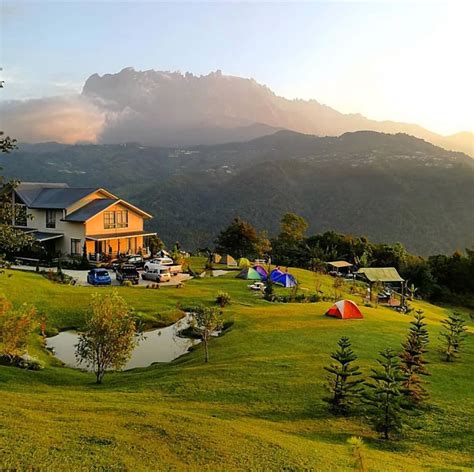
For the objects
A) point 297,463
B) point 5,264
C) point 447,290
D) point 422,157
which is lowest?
point 447,290

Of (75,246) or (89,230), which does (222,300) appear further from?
(75,246)

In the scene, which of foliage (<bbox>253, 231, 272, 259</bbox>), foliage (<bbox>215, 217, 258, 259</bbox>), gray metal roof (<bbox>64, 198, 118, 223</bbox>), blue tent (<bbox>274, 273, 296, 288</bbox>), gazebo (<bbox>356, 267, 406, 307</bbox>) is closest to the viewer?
blue tent (<bbox>274, 273, 296, 288</bbox>)

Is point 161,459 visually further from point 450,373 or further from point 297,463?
point 450,373

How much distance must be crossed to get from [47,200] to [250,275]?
21916 mm

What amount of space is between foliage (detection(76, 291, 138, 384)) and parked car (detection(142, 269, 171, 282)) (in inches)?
753

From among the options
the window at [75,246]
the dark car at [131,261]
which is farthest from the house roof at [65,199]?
the dark car at [131,261]

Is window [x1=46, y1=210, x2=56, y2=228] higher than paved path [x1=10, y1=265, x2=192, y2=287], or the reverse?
window [x1=46, y1=210, x2=56, y2=228]

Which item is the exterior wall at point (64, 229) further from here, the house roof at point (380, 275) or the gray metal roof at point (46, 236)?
the house roof at point (380, 275)

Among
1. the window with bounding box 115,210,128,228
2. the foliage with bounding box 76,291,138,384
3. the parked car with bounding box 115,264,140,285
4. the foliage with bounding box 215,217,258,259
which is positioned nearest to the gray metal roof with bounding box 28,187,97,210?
the window with bounding box 115,210,128,228

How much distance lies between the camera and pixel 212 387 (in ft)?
42.7

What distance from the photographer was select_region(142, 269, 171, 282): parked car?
113 feet

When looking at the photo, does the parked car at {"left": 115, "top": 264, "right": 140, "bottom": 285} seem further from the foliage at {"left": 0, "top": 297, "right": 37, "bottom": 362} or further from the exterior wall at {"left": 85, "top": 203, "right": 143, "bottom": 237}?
the foliage at {"left": 0, "top": 297, "right": 37, "bottom": 362}

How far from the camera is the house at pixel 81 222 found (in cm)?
4238

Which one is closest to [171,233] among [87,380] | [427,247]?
[427,247]
